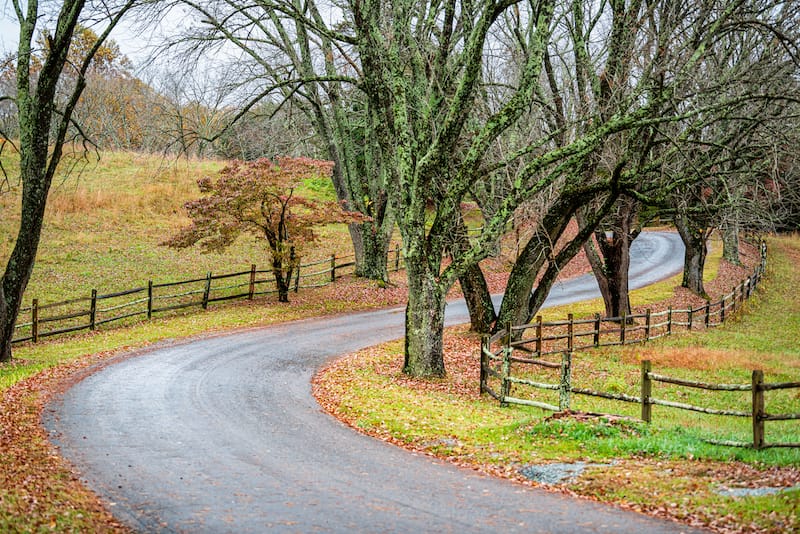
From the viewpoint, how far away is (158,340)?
20703mm

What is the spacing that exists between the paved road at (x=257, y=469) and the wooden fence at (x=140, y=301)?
24.4 feet

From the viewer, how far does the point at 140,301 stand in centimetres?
2495

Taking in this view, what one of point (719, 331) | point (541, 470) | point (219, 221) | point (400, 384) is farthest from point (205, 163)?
point (541, 470)

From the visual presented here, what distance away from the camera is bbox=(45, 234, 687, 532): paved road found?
7.71 meters

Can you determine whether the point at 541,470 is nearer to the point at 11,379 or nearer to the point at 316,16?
the point at 11,379

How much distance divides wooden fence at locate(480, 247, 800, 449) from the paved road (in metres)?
3.19

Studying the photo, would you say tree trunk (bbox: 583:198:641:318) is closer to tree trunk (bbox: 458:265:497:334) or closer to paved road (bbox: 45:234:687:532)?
tree trunk (bbox: 458:265:497:334)

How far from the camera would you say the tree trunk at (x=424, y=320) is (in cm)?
1582

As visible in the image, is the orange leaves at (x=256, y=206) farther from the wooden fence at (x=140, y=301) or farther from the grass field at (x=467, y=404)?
the grass field at (x=467, y=404)

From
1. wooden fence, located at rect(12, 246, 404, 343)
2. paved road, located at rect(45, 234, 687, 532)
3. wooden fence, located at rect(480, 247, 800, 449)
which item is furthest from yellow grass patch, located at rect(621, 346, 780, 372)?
wooden fence, located at rect(12, 246, 404, 343)

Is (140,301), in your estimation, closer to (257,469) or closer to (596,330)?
(596,330)

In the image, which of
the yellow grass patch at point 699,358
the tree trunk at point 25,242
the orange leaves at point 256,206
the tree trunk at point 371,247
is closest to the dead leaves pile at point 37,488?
the tree trunk at point 25,242

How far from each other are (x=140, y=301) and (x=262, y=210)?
5.30 m

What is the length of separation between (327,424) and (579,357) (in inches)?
424
